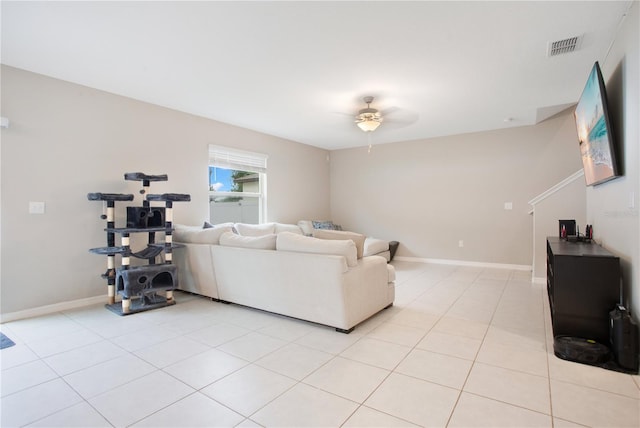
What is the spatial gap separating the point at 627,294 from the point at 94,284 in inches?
203

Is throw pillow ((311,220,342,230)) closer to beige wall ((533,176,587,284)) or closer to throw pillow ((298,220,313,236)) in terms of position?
throw pillow ((298,220,313,236))

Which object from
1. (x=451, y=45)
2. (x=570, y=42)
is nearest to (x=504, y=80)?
(x=570, y=42)

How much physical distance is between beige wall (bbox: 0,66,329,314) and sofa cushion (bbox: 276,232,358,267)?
230 centimetres

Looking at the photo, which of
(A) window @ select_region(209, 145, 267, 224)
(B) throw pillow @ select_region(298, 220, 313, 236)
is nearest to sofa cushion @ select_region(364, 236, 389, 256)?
(B) throw pillow @ select_region(298, 220, 313, 236)

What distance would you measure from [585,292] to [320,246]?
6.76 ft

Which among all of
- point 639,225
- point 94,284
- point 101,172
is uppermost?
point 101,172

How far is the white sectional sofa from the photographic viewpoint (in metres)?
2.81

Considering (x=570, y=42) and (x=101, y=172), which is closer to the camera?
(x=570, y=42)

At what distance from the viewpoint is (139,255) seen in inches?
152

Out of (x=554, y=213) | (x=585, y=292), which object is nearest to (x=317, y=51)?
(x=585, y=292)

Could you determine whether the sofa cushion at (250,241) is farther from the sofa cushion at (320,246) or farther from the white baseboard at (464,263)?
the white baseboard at (464,263)

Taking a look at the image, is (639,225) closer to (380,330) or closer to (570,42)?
(570,42)

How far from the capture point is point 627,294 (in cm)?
239

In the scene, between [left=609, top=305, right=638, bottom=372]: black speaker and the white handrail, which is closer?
[left=609, top=305, right=638, bottom=372]: black speaker
